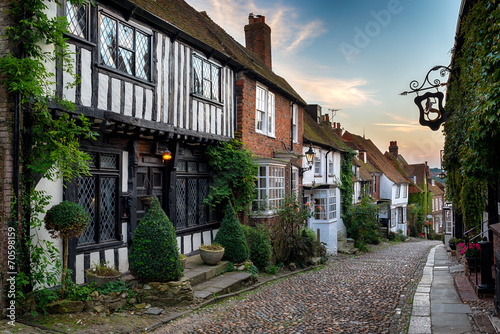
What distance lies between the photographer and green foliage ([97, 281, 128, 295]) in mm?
6727

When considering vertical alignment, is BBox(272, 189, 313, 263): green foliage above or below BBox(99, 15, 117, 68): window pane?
below

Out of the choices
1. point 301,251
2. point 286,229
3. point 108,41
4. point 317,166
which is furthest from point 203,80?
point 317,166

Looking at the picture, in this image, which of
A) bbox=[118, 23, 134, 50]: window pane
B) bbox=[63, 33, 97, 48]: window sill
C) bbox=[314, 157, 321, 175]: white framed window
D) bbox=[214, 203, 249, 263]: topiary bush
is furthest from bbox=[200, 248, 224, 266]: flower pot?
bbox=[314, 157, 321, 175]: white framed window

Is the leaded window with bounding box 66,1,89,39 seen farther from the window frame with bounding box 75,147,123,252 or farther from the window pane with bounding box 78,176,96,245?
the window pane with bounding box 78,176,96,245

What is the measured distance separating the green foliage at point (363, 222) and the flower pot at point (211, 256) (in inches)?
562

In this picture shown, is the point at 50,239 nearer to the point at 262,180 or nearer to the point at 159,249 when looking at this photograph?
the point at 159,249

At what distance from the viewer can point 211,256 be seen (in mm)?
9445

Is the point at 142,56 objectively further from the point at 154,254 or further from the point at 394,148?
the point at 394,148

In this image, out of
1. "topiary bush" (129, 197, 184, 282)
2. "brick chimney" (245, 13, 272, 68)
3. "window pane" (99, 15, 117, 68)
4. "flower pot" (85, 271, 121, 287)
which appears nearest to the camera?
"flower pot" (85, 271, 121, 287)

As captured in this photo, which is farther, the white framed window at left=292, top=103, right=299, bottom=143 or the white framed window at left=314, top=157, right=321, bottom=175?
the white framed window at left=314, top=157, right=321, bottom=175

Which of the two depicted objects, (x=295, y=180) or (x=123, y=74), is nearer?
(x=123, y=74)

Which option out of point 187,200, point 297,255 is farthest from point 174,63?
point 297,255

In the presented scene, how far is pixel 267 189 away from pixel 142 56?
6.05 meters

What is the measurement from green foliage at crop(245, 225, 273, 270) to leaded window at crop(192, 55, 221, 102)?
3985mm
